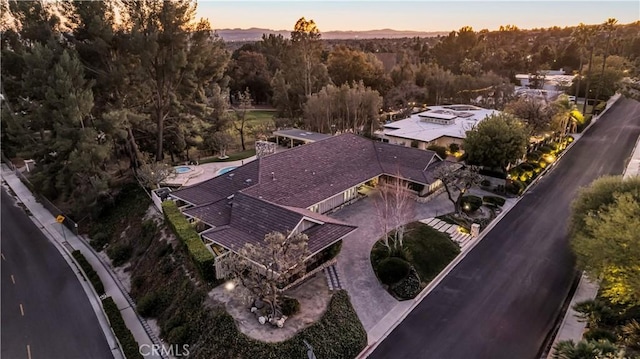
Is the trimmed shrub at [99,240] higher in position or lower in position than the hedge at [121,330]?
higher

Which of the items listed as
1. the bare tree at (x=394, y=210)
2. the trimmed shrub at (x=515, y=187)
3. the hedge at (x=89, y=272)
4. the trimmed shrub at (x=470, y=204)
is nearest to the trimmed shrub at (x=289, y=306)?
the bare tree at (x=394, y=210)

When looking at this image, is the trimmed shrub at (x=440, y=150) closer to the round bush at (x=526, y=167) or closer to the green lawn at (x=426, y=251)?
the round bush at (x=526, y=167)

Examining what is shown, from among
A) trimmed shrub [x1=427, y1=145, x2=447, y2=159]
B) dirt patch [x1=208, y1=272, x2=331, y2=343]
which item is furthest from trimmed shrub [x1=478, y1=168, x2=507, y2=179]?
dirt patch [x1=208, y1=272, x2=331, y2=343]

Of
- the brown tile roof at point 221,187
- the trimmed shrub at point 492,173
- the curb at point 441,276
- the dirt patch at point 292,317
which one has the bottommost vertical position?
the curb at point 441,276

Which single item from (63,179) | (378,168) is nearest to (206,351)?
(378,168)

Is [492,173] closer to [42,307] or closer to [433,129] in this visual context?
[433,129]

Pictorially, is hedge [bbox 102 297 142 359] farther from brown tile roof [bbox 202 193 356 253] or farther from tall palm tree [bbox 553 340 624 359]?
tall palm tree [bbox 553 340 624 359]

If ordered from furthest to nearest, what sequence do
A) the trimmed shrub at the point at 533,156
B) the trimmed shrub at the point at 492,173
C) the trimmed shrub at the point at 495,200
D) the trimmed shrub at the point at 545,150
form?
the trimmed shrub at the point at 545,150 < the trimmed shrub at the point at 533,156 < the trimmed shrub at the point at 492,173 < the trimmed shrub at the point at 495,200

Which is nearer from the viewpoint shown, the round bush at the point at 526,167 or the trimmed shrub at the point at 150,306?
the trimmed shrub at the point at 150,306
